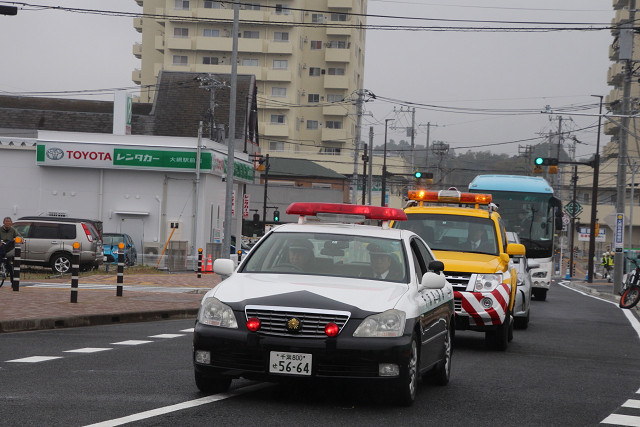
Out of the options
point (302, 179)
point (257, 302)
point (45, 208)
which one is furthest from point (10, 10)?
point (302, 179)

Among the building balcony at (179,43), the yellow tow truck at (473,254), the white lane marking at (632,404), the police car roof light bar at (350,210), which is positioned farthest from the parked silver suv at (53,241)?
the building balcony at (179,43)

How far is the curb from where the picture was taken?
54.0ft

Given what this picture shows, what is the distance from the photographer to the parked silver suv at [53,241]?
35.2 meters

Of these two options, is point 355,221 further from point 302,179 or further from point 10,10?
point 302,179

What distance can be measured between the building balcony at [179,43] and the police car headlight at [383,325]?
103930 mm

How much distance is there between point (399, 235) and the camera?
1019cm

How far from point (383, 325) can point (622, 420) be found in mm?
2226

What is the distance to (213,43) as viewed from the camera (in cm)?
11019

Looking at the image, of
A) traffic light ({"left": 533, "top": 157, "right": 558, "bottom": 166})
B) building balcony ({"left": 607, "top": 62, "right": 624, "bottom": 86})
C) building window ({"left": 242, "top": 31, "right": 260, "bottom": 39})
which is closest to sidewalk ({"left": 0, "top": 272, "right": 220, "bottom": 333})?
traffic light ({"left": 533, "top": 157, "right": 558, "bottom": 166})

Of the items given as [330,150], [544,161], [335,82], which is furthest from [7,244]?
[330,150]

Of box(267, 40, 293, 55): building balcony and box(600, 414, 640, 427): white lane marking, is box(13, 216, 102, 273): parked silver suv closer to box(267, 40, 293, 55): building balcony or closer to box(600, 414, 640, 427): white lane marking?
box(600, 414, 640, 427): white lane marking

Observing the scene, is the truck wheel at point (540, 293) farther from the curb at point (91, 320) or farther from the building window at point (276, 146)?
the building window at point (276, 146)

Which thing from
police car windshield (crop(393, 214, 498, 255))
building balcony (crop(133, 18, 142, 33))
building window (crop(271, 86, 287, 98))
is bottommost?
police car windshield (crop(393, 214, 498, 255))

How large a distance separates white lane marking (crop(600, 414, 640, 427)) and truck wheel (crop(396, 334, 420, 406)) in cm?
155
